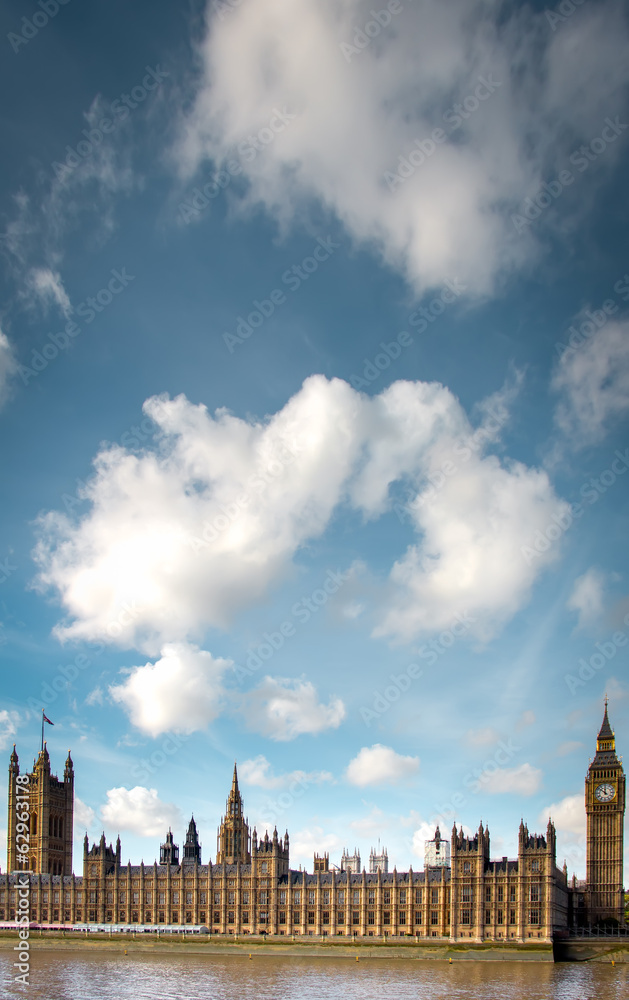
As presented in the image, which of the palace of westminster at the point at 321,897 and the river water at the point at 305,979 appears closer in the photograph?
the river water at the point at 305,979

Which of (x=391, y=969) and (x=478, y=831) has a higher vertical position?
(x=478, y=831)

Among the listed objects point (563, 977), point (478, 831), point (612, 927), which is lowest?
point (612, 927)

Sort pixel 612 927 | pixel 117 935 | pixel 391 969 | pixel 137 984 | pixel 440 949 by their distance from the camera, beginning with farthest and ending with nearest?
pixel 612 927 < pixel 117 935 < pixel 440 949 < pixel 391 969 < pixel 137 984

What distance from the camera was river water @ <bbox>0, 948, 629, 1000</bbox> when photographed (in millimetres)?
95875

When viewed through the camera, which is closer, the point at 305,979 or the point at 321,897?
the point at 305,979

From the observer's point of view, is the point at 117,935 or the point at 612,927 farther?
the point at 612,927

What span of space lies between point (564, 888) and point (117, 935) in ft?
277

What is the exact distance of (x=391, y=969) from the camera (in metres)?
124

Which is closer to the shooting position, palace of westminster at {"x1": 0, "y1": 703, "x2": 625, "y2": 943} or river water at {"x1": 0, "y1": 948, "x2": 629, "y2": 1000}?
river water at {"x1": 0, "y1": 948, "x2": 629, "y2": 1000}

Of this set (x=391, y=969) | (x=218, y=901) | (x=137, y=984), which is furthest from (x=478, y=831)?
(x=137, y=984)

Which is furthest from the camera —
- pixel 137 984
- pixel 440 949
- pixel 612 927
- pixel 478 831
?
pixel 612 927

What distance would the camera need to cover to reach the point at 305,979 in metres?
111

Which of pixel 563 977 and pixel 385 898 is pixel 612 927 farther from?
pixel 563 977

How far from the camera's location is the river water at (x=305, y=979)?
3775 inches
